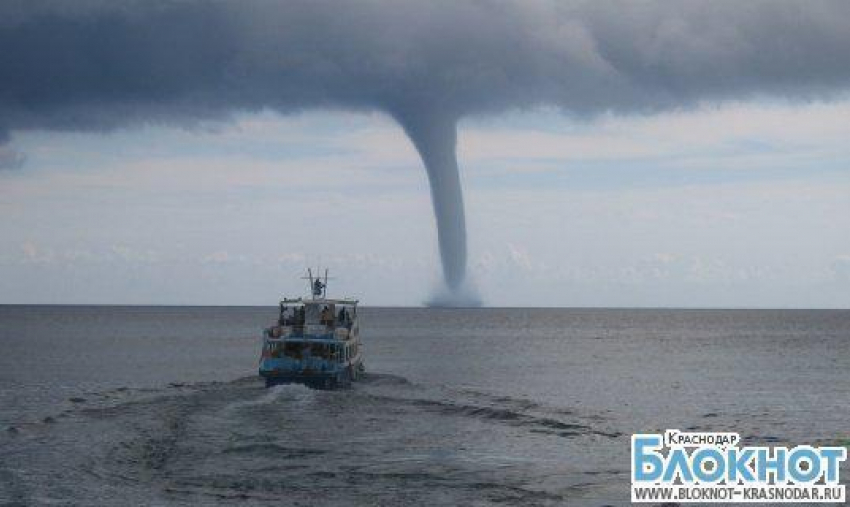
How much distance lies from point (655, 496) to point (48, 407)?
48666 millimetres

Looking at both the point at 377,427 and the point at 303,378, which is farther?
the point at 303,378

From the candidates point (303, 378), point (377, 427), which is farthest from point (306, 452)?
point (303, 378)

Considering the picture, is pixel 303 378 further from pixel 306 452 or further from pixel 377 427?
pixel 306 452

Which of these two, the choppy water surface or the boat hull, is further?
the boat hull

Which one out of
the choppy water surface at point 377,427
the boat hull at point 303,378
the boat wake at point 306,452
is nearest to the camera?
the boat wake at point 306,452

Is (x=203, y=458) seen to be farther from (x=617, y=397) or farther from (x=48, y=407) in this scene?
(x=617, y=397)

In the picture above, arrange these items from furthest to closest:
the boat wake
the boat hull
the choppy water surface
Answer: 1. the boat hull
2. the choppy water surface
3. the boat wake

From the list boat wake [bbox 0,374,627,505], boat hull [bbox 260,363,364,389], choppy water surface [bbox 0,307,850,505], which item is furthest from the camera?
boat hull [bbox 260,363,364,389]

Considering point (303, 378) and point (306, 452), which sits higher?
point (303, 378)

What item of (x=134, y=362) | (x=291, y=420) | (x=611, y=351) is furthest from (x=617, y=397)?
(x=611, y=351)

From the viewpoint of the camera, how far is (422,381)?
331ft

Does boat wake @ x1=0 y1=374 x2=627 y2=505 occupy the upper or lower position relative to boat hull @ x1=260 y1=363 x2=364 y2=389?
lower

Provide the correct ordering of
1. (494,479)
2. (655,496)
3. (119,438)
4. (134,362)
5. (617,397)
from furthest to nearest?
(134,362)
(617,397)
(119,438)
(494,479)
(655,496)

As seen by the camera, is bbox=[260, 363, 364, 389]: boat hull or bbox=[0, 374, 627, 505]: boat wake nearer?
bbox=[0, 374, 627, 505]: boat wake
